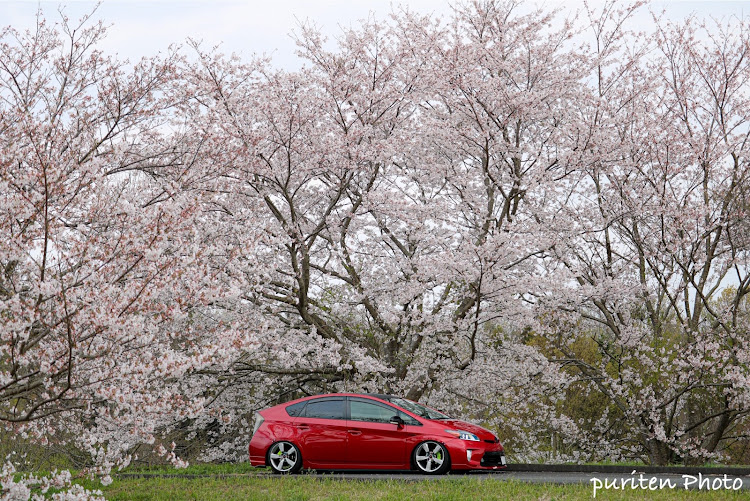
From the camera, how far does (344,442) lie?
11.8 meters

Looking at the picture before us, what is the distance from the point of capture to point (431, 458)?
11422mm

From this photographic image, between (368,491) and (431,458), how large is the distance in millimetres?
2321

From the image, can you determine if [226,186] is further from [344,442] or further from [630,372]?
[630,372]

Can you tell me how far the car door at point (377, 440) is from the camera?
11617mm

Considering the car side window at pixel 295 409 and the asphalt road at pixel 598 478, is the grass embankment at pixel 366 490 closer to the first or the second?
the asphalt road at pixel 598 478

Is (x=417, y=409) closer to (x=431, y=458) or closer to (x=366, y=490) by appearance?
(x=431, y=458)

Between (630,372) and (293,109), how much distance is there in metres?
9.98

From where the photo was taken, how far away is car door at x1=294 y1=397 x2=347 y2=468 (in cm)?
1184

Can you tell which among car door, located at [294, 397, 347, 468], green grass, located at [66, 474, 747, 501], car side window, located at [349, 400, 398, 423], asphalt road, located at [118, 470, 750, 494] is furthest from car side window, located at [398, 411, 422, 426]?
green grass, located at [66, 474, 747, 501]

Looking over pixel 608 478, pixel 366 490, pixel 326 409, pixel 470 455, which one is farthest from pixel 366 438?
pixel 608 478

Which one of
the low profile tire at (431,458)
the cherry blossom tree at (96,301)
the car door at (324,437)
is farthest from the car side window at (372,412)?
the cherry blossom tree at (96,301)

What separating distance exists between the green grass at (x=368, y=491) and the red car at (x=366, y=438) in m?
0.81

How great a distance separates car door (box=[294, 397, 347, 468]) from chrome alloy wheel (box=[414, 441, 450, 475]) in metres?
1.29

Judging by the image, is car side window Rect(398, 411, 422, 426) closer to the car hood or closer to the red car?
the red car
